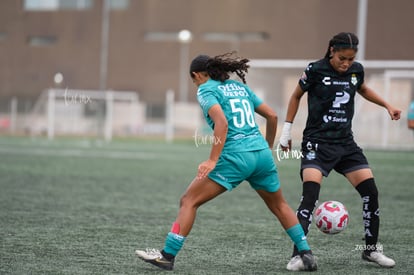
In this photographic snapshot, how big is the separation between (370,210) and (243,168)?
124cm

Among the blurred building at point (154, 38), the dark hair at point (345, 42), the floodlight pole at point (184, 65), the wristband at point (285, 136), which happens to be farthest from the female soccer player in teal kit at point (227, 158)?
the floodlight pole at point (184, 65)

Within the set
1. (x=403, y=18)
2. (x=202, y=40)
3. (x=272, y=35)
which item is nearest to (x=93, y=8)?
(x=202, y=40)

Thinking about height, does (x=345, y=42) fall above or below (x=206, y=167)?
above

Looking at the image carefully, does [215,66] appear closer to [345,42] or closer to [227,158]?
[227,158]

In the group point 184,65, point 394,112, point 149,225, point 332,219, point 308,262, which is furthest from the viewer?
point 184,65

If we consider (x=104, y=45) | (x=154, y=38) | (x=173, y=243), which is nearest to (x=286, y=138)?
(x=173, y=243)

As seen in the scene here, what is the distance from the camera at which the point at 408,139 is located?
72.1 ft

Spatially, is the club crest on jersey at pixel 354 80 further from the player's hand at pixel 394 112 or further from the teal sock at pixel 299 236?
the teal sock at pixel 299 236

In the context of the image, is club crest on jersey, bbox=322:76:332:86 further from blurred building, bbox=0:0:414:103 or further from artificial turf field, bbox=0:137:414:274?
blurred building, bbox=0:0:414:103

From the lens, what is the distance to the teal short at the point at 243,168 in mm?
5180

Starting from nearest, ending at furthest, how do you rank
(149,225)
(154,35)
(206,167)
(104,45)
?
1. (206,167)
2. (149,225)
3. (154,35)
4. (104,45)

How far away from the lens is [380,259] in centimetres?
555

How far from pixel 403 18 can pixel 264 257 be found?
1146 inches

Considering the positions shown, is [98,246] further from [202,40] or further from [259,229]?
[202,40]
